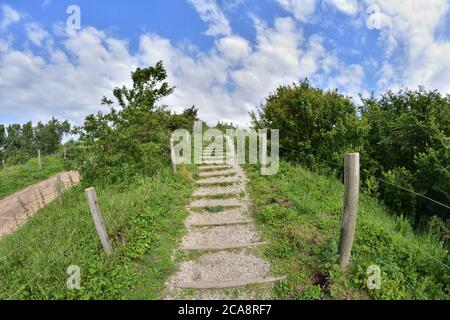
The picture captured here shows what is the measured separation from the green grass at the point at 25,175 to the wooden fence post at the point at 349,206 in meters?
12.8

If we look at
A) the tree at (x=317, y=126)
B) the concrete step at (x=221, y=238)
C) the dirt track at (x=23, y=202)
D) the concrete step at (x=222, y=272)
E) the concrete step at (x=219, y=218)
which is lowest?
the dirt track at (x=23, y=202)

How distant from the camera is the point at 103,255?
4258 mm

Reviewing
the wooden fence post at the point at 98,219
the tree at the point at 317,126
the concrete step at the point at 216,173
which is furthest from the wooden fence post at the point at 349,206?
the concrete step at the point at 216,173

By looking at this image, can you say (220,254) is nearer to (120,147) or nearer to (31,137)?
(120,147)

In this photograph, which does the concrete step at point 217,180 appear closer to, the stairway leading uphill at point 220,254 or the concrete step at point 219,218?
the stairway leading uphill at point 220,254

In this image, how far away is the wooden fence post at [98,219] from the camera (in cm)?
408

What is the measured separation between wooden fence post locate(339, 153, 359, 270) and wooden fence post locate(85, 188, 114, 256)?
3.29 metres

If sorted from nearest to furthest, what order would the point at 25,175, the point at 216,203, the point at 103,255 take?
the point at 103,255 → the point at 216,203 → the point at 25,175

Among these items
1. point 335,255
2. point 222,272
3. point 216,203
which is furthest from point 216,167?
point 335,255

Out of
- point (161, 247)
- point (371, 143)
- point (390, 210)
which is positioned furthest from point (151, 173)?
point (371, 143)

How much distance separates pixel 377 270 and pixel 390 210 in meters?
4.41

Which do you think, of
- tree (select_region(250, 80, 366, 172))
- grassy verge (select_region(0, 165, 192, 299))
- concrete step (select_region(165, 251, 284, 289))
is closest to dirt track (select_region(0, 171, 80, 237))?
grassy verge (select_region(0, 165, 192, 299))

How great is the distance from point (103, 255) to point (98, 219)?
1.87ft
